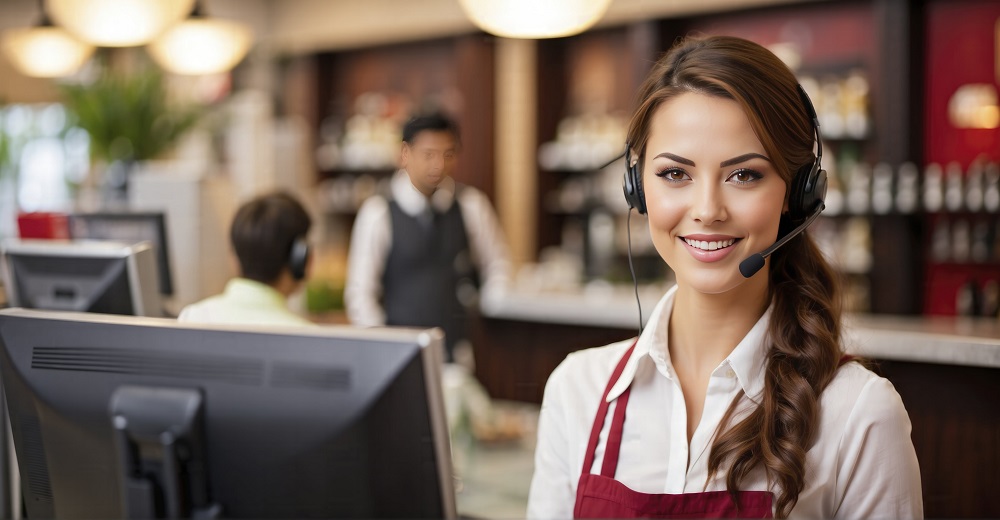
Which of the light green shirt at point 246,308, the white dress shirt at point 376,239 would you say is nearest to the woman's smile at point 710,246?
the light green shirt at point 246,308

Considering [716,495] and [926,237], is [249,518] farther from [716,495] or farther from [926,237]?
[926,237]

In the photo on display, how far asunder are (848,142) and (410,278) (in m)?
2.71

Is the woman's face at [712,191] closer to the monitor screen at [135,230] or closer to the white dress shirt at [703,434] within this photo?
the white dress shirt at [703,434]

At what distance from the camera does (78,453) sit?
1.20m

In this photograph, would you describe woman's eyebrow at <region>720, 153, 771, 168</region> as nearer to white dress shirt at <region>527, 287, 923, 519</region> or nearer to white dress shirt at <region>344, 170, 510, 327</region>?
white dress shirt at <region>527, 287, 923, 519</region>

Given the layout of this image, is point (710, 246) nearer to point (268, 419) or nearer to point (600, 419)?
point (600, 419)

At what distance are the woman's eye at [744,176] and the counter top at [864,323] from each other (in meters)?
1.26

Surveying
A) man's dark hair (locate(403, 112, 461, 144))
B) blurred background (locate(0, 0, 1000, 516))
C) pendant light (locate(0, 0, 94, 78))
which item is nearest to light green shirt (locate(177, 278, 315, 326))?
man's dark hair (locate(403, 112, 461, 144))

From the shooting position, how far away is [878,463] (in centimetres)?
131

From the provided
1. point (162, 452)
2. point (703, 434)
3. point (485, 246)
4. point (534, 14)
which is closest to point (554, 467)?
point (703, 434)

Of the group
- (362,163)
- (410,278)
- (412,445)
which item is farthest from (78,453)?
(362,163)

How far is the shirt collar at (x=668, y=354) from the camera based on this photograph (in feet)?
4.66

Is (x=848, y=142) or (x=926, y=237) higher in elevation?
(x=848, y=142)

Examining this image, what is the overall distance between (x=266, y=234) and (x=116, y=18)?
1580 millimetres
